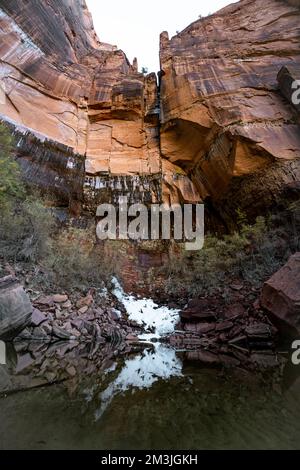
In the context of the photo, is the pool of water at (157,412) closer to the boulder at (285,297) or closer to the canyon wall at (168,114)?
the boulder at (285,297)

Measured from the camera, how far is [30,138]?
12.2 metres

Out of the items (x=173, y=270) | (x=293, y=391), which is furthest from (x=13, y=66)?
(x=293, y=391)

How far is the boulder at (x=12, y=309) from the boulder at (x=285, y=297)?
508 centimetres

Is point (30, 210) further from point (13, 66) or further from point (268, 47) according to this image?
point (268, 47)

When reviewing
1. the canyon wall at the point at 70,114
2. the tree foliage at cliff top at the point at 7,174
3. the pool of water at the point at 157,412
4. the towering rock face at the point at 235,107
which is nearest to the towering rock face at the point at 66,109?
the canyon wall at the point at 70,114

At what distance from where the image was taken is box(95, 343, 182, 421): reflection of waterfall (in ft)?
12.7

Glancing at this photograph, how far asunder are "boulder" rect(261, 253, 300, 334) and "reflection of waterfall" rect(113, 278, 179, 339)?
2902mm

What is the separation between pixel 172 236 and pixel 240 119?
5480 millimetres

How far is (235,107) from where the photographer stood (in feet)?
38.2

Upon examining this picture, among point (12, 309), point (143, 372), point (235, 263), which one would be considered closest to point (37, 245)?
point (12, 309)

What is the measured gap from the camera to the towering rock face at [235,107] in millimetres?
10742

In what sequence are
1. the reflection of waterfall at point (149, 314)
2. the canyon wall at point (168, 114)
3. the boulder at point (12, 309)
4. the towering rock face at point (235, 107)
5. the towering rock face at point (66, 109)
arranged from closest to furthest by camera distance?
the boulder at point (12, 309), the reflection of waterfall at point (149, 314), the towering rock face at point (235, 107), the canyon wall at point (168, 114), the towering rock face at point (66, 109)

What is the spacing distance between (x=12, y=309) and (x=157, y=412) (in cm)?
→ 336

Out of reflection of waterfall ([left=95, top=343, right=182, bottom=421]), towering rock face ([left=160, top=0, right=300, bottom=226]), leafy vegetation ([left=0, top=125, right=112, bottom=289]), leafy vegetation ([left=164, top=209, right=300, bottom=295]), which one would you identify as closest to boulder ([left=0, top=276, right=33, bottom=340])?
leafy vegetation ([left=0, top=125, right=112, bottom=289])
